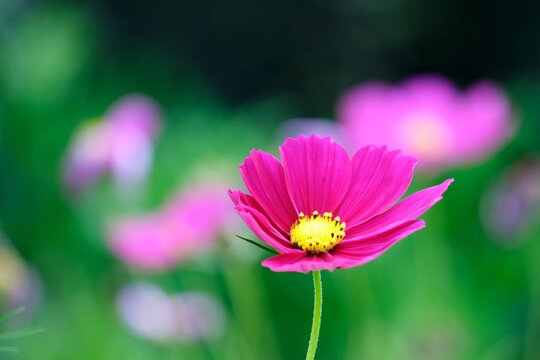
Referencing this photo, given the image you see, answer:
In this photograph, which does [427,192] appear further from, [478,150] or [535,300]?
[535,300]

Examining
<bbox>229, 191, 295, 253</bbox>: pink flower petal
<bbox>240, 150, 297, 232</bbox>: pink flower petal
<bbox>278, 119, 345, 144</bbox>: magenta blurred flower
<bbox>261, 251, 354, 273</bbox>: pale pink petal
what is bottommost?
<bbox>261, 251, 354, 273</bbox>: pale pink petal

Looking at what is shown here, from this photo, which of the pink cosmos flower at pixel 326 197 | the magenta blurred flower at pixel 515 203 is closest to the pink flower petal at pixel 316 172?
the pink cosmos flower at pixel 326 197

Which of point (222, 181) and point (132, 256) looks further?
point (222, 181)

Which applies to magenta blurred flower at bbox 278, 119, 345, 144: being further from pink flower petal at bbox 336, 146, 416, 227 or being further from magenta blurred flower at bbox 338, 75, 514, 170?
pink flower petal at bbox 336, 146, 416, 227

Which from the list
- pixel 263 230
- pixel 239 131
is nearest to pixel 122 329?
pixel 239 131

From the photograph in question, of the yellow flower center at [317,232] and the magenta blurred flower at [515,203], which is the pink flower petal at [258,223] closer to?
the yellow flower center at [317,232]

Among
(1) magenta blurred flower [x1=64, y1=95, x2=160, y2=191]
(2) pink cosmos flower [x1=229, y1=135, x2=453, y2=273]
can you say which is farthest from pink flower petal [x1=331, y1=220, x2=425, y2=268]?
(1) magenta blurred flower [x1=64, y1=95, x2=160, y2=191]
